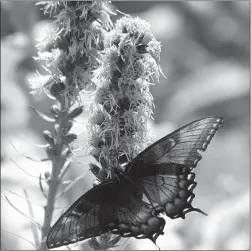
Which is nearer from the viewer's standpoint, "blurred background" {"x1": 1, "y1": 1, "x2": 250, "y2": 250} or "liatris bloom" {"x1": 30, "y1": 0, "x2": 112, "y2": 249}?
"liatris bloom" {"x1": 30, "y1": 0, "x2": 112, "y2": 249}

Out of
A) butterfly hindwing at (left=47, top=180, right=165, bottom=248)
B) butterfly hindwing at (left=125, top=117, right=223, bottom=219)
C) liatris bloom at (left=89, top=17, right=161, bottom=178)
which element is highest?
liatris bloom at (left=89, top=17, right=161, bottom=178)

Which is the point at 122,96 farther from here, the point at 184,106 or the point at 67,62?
the point at 184,106

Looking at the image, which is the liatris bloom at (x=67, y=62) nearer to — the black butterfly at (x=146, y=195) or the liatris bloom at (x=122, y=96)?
the liatris bloom at (x=122, y=96)

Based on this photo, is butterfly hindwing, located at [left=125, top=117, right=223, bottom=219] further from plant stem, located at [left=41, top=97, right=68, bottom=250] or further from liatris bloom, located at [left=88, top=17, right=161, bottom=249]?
plant stem, located at [left=41, top=97, right=68, bottom=250]

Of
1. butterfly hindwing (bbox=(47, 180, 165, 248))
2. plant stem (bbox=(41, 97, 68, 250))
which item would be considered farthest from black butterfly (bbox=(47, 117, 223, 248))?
plant stem (bbox=(41, 97, 68, 250))

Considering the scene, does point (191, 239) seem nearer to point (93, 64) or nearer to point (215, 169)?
point (215, 169)
